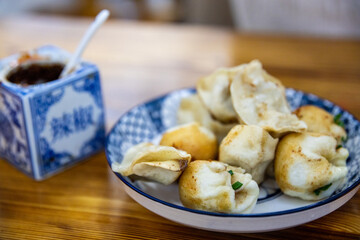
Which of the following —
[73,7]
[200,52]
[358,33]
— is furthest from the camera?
[73,7]

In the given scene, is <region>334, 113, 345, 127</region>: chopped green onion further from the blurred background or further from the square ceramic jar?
the blurred background

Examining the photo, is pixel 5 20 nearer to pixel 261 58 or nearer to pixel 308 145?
pixel 261 58

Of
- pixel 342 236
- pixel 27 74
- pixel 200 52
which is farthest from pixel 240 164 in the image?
pixel 200 52

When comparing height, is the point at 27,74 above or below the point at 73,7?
above

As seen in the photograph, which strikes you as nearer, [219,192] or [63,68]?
[219,192]

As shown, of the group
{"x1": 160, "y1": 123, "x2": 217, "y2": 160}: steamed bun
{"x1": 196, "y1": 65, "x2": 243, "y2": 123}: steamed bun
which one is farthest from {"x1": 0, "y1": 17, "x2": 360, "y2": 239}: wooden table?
{"x1": 196, "y1": 65, "x2": 243, "y2": 123}: steamed bun

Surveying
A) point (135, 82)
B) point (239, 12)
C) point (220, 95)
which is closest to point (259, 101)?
point (220, 95)
